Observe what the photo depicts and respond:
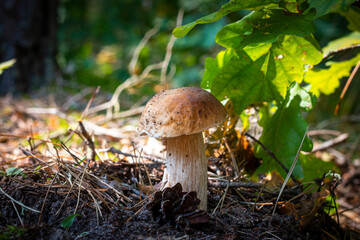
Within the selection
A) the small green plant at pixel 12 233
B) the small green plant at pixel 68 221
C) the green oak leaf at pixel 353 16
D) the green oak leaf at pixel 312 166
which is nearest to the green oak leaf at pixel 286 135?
the green oak leaf at pixel 312 166

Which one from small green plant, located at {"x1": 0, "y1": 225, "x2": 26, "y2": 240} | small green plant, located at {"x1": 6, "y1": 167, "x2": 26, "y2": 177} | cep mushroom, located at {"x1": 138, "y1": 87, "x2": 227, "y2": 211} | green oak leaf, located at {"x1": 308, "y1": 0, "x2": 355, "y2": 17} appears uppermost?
green oak leaf, located at {"x1": 308, "y1": 0, "x2": 355, "y2": 17}

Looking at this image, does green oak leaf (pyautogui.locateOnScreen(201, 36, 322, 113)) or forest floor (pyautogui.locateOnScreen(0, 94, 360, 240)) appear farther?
green oak leaf (pyautogui.locateOnScreen(201, 36, 322, 113))

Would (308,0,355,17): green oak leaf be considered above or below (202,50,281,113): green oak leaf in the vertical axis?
above

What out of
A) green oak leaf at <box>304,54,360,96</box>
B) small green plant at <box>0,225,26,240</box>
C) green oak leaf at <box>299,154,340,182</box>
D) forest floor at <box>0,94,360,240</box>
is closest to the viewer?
small green plant at <box>0,225,26,240</box>

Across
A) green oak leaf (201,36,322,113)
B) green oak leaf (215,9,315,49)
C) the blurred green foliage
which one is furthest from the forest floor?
the blurred green foliage

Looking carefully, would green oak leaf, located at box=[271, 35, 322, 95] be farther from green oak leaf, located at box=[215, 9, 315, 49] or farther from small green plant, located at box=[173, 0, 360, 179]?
green oak leaf, located at box=[215, 9, 315, 49]

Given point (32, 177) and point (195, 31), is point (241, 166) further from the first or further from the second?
point (195, 31)

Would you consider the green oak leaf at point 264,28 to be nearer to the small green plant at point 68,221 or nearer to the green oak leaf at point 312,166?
the green oak leaf at point 312,166
